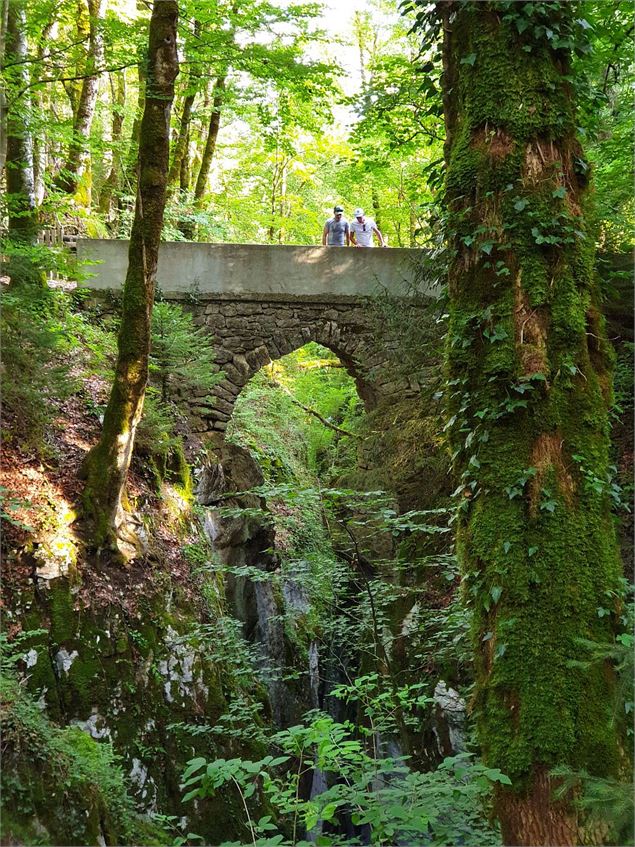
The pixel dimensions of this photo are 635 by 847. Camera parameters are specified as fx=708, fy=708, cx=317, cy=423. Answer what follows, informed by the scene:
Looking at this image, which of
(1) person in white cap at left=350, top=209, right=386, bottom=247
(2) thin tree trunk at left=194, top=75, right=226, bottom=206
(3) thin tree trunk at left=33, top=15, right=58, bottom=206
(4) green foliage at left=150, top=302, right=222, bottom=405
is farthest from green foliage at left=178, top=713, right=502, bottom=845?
(2) thin tree trunk at left=194, top=75, right=226, bottom=206

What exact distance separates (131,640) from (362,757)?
335 cm

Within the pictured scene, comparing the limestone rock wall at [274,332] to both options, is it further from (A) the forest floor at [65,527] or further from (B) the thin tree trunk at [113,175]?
(B) the thin tree trunk at [113,175]

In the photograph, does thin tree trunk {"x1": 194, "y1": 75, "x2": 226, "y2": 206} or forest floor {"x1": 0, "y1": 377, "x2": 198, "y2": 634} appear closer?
forest floor {"x1": 0, "y1": 377, "x2": 198, "y2": 634}

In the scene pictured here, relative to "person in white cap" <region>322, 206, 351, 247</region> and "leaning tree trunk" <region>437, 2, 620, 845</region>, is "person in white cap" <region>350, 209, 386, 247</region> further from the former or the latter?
"leaning tree trunk" <region>437, 2, 620, 845</region>

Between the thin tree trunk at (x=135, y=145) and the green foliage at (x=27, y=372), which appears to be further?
the thin tree trunk at (x=135, y=145)

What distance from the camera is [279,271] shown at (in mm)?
10695

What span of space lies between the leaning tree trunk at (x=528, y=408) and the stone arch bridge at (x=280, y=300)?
7.25 meters

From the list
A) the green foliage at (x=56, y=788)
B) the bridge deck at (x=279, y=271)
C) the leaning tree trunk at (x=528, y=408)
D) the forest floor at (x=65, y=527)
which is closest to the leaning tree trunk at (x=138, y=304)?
the forest floor at (x=65, y=527)

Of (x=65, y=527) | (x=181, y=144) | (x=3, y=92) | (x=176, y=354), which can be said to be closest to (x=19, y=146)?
(x=3, y=92)

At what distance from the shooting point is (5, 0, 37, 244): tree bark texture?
20.5 ft

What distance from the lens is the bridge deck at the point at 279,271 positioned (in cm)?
1053

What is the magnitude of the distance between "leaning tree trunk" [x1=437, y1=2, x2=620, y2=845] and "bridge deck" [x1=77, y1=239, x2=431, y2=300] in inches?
288

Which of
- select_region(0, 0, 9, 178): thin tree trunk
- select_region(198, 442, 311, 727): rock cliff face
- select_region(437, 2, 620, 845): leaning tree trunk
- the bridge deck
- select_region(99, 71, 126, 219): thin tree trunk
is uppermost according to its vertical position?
select_region(99, 71, 126, 219): thin tree trunk

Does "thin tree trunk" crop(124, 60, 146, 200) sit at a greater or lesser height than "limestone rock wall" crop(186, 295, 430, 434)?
greater
